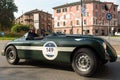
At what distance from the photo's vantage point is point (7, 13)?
81.8m

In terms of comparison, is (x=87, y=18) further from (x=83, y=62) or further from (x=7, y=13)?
(x=83, y=62)

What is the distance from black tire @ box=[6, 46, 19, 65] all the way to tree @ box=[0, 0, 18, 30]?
231 ft

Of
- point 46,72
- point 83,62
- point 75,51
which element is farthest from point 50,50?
point 83,62

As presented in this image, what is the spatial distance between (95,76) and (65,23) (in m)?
91.4

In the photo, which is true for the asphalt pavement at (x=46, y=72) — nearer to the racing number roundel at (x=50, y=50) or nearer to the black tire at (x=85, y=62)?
the black tire at (x=85, y=62)

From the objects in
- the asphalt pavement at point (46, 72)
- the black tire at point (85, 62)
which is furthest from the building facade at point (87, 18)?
the black tire at point (85, 62)

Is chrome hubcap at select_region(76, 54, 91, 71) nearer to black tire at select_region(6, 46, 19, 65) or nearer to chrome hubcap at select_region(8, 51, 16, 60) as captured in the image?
black tire at select_region(6, 46, 19, 65)

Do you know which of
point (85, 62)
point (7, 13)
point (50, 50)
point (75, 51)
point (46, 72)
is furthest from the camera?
point (7, 13)

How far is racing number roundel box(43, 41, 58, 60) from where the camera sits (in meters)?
7.89

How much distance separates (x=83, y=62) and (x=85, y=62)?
0.21 feet

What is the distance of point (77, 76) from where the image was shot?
7250mm

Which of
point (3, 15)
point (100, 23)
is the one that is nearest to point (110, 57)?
point (3, 15)

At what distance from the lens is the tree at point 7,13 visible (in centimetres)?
7921

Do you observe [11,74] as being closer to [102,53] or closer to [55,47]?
[55,47]
